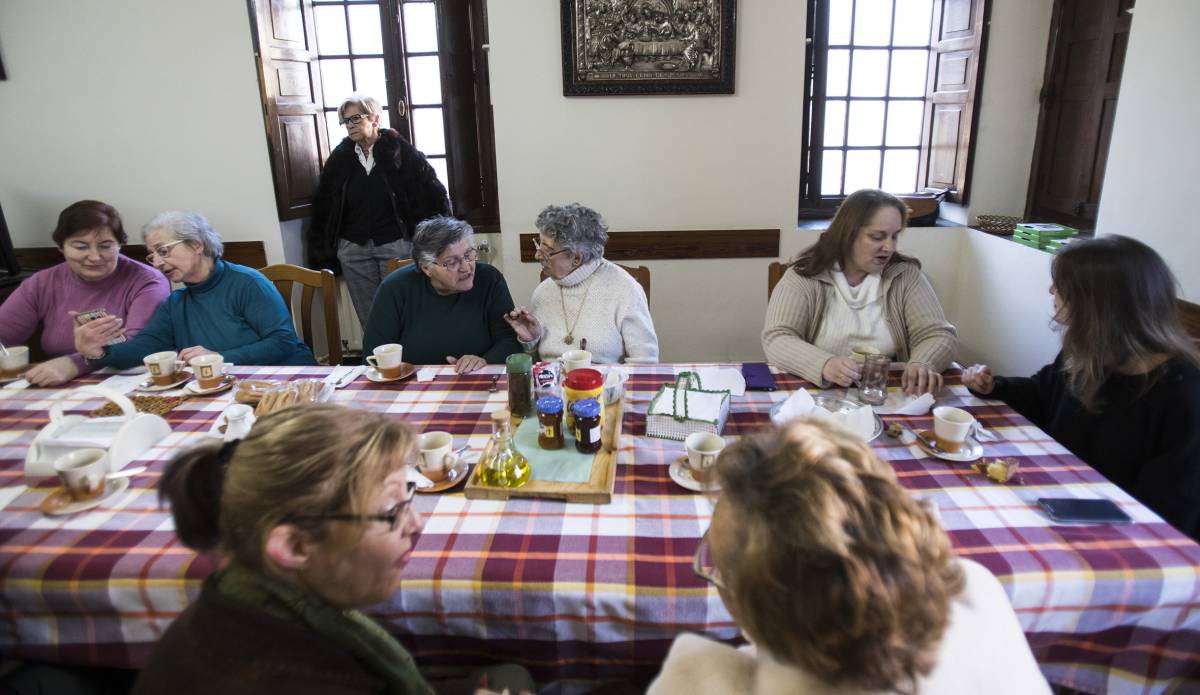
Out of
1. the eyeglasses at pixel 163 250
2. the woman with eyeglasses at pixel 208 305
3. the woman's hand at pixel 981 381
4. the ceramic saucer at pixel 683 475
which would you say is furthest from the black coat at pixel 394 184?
the woman's hand at pixel 981 381

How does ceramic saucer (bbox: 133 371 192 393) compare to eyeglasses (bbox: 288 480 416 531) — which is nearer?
eyeglasses (bbox: 288 480 416 531)

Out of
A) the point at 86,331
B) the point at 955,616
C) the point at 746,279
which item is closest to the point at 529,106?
the point at 746,279

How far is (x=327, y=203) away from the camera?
3.51 meters

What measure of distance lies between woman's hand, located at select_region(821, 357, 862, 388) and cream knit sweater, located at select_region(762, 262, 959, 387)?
0.34 ft

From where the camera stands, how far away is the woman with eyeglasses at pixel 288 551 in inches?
31.4

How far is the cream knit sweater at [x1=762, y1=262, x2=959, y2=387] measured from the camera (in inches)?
75.6

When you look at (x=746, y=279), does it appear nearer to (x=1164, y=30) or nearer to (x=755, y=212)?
(x=755, y=212)

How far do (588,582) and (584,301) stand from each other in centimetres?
130

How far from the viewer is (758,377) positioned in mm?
1817

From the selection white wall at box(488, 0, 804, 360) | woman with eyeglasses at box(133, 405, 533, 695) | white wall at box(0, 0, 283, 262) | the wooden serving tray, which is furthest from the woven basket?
white wall at box(0, 0, 283, 262)

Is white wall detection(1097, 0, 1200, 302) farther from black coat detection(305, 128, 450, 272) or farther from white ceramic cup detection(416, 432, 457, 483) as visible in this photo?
black coat detection(305, 128, 450, 272)

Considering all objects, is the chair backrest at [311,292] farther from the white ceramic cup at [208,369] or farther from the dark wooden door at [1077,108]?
the dark wooden door at [1077,108]

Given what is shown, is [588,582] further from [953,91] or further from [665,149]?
[953,91]

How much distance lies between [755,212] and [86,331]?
277 centimetres
